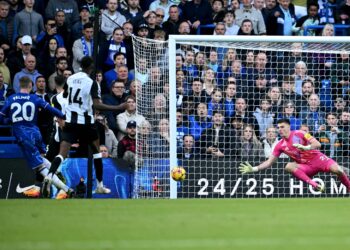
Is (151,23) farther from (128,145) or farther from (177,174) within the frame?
(177,174)

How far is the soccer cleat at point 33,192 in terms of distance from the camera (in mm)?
18234

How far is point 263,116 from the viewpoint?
59.7ft

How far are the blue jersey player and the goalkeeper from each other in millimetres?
3370

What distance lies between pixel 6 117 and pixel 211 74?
11.8 feet

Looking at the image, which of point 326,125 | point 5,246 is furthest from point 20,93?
point 5,246

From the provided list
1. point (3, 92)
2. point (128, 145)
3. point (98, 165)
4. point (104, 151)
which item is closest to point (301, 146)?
point (128, 145)

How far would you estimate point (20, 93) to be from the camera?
60.1ft

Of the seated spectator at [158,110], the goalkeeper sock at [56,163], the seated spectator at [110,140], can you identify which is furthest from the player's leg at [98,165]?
the seated spectator at [110,140]

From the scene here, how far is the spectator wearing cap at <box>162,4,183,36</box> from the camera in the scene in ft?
67.7

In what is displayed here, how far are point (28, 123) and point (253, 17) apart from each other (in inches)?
205

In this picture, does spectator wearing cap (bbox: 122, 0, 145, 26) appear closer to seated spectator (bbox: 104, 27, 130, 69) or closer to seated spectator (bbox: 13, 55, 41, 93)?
seated spectator (bbox: 104, 27, 130, 69)

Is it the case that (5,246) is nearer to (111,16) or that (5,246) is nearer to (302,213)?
(302,213)

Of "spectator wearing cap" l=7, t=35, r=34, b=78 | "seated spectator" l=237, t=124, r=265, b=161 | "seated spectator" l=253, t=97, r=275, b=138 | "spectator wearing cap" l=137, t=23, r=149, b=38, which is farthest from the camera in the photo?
"spectator wearing cap" l=137, t=23, r=149, b=38

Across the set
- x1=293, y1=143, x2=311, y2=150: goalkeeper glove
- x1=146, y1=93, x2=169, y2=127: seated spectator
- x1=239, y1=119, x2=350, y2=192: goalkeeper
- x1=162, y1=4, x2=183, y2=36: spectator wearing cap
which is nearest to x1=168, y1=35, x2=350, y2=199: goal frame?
x1=146, y1=93, x2=169, y2=127: seated spectator
